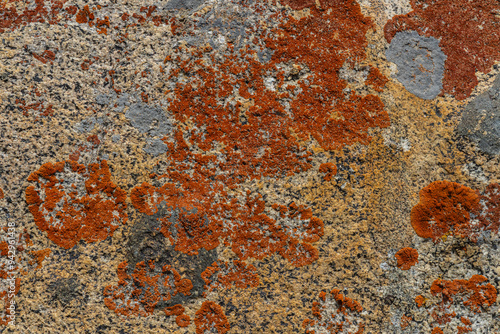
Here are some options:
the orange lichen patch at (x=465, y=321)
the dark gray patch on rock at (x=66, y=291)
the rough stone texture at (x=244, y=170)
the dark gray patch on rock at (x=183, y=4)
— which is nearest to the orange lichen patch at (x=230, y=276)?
the rough stone texture at (x=244, y=170)

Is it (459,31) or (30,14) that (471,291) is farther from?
(30,14)

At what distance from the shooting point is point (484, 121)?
9.04ft

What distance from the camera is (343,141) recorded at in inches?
108

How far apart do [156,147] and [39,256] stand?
4.07 ft

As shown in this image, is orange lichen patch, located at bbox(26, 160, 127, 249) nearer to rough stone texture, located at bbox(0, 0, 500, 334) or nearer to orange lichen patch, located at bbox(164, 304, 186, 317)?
rough stone texture, located at bbox(0, 0, 500, 334)

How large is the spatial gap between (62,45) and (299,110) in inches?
81.0

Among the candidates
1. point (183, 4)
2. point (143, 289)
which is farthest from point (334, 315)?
point (183, 4)

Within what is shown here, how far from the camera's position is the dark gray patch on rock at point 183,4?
9.28 ft

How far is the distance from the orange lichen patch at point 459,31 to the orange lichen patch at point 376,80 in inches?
14.0

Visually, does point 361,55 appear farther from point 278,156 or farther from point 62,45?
point 62,45

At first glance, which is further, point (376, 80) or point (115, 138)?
point (376, 80)

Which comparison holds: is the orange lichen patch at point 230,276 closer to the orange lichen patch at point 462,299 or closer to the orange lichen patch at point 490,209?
the orange lichen patch at point 462,299

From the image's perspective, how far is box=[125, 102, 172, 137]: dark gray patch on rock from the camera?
2.69 meters

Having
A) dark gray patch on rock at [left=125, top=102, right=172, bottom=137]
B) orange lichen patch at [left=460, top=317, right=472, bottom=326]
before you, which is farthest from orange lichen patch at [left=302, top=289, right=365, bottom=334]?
dark gray patch on rock at [left=125, top=102, right=172, bottom=137]
